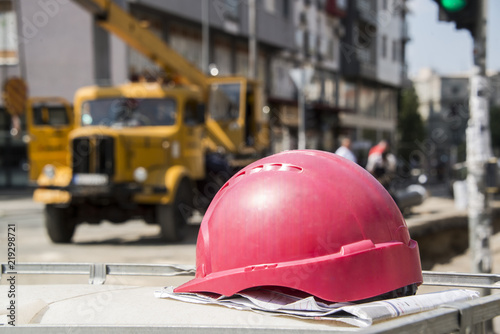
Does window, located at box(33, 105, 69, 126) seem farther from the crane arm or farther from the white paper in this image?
the white paper

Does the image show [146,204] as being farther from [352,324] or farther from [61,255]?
[352,324]

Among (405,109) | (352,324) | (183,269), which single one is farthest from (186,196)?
(405,109)

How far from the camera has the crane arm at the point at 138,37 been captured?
12.2 m

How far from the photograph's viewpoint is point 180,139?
11.6 meters

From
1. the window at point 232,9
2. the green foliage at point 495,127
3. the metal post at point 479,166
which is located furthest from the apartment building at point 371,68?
the green foliage at point 495,127

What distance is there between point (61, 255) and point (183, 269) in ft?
24.5

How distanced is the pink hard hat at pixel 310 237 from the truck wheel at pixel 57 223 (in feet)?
29.5

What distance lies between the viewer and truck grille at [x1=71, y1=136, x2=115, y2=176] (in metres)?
10.7

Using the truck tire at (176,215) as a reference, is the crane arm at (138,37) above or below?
above

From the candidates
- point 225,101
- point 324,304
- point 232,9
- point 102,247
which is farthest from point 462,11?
point 232,9

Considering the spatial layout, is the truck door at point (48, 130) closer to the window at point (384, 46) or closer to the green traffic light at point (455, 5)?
the green traffic light at point (455, 5)

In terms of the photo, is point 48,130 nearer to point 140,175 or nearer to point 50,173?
point 50,173

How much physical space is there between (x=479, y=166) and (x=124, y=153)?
631 centimetres

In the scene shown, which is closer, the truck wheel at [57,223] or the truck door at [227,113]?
the truck wheel at [57,223]
